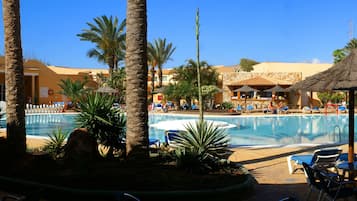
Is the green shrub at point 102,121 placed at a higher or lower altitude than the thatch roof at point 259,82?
lower

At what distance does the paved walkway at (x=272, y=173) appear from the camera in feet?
21.0

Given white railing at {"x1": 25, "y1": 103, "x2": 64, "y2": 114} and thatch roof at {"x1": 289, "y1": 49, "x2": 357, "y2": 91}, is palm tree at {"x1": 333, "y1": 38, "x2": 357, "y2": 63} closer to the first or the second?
white railing at {"x1": 25, "y1": 103, "x2": 64, "y2": 114}

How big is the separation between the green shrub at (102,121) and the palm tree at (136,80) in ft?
5.40

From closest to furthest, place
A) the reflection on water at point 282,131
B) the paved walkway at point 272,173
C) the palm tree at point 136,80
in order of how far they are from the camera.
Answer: the paved walkway at point 272,173 < the palm tree at point 136,80 < the reflection on water at point 282,131

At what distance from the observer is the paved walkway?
6.41 meters

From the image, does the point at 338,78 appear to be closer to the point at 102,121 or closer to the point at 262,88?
the point at 102,121

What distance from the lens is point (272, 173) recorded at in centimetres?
810

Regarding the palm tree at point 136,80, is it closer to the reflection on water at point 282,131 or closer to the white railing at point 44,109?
the reflection on water at point 282,131

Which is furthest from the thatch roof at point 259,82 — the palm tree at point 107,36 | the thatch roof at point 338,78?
the thatch roof at point 338,78

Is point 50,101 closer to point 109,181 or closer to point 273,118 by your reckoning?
point 273,118

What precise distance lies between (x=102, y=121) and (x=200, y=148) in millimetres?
2328

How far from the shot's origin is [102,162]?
7512 mm

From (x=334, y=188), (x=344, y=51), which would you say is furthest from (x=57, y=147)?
(x=344, y=51)

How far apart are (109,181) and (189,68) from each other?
95.7ft
